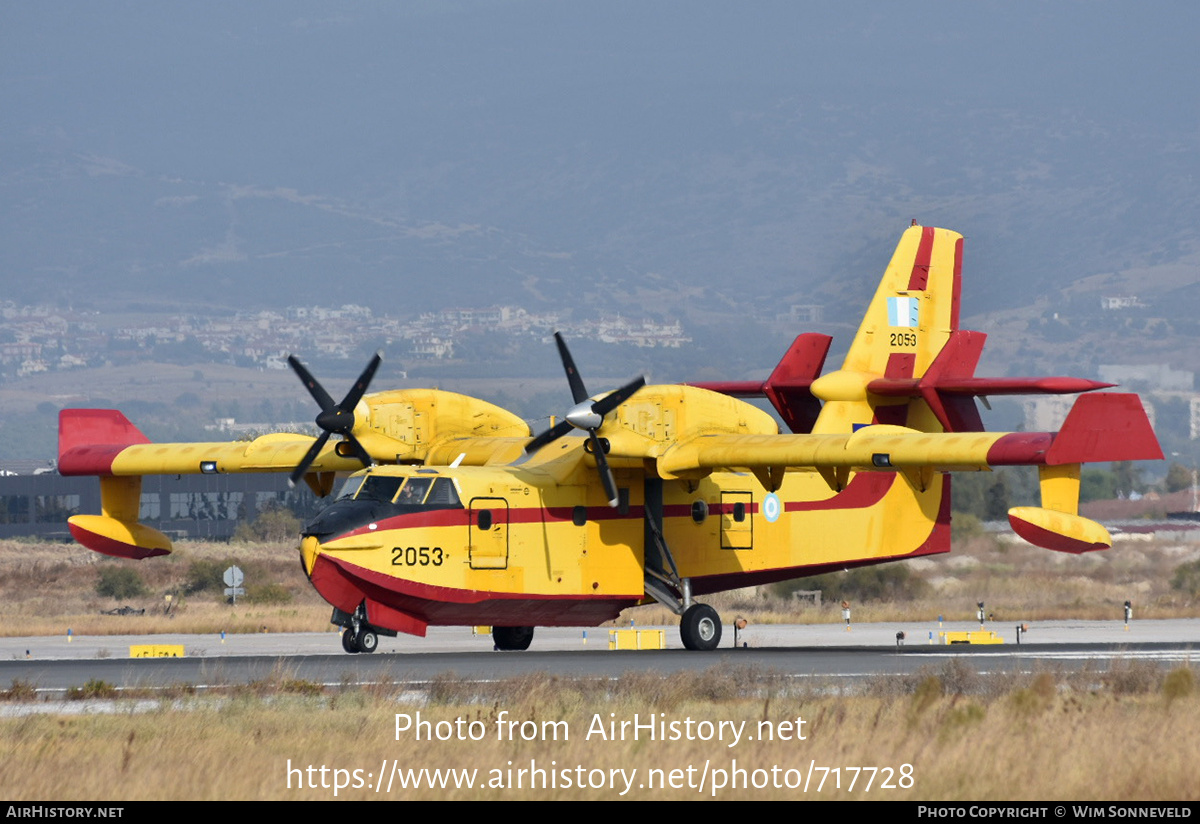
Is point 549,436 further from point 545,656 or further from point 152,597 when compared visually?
point 152,597

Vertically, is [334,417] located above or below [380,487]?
above

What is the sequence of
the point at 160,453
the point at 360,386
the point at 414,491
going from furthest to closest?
the point at 160,453, the point at 360,386, the point at 414,491

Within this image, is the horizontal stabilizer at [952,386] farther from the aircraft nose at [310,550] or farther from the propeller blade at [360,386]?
the aircraft nose at [310,550]

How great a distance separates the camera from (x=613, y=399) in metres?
29.5

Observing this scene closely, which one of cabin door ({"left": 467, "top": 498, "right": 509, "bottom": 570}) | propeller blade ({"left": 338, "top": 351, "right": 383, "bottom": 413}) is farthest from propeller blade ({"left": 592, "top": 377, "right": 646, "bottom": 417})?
propeller blade ({"left": 338, "top": 351, "right": 383, "bottom": 413})

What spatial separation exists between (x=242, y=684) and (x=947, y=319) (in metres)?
18.9

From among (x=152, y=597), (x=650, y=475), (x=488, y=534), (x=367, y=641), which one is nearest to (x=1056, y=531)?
(x=650, y=475)

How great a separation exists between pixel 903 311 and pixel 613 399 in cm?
875

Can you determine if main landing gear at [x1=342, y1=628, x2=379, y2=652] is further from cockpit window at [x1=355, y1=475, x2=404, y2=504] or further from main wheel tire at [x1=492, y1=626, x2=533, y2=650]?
cockpit window at [x1=355, y1=475, x2=404, y2=504]

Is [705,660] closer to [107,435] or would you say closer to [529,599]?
[529,599]

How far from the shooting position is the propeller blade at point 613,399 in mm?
29469

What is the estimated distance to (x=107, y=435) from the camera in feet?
119

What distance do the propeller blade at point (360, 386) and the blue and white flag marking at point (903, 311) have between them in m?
10.8

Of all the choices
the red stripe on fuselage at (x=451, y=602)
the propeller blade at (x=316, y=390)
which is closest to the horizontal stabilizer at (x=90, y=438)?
the propeller blade at (x=316, y=390)
